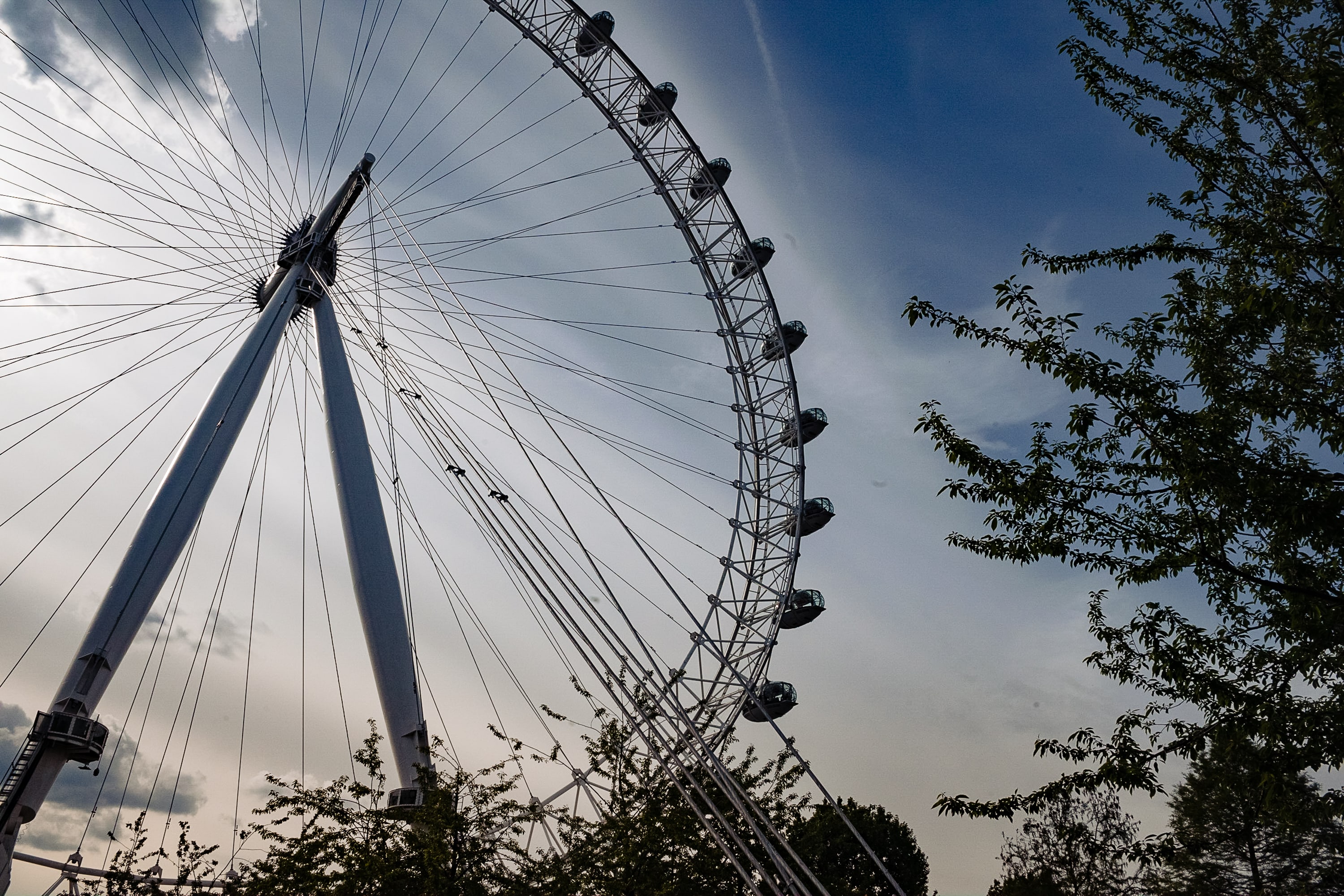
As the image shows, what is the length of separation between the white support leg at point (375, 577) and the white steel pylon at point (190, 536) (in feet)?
0.07

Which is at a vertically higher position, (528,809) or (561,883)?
(528,809)

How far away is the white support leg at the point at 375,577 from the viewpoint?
17562mm

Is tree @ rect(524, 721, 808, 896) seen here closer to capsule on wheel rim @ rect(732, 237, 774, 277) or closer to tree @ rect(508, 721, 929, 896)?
tree @ rect(508, 721, 929, 896)

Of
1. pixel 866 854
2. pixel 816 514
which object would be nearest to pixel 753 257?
pixel 816 514

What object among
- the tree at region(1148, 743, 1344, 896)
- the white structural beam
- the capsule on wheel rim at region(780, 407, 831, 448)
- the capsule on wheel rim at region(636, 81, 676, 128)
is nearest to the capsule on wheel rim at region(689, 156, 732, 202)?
the capsule on wheel rim at region(636, 81, 676, 128)

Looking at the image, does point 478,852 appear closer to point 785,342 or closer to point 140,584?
point 140,584

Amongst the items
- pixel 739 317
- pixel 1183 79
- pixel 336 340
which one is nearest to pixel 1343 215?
pixel 1183 79

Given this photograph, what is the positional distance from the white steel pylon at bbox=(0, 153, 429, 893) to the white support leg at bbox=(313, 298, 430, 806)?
2cm

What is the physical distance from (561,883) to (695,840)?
8.76ft

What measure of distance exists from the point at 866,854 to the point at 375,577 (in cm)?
2435

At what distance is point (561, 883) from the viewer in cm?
1568

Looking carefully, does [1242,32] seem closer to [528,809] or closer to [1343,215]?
[1343,215]

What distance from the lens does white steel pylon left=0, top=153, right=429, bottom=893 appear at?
51.1ft

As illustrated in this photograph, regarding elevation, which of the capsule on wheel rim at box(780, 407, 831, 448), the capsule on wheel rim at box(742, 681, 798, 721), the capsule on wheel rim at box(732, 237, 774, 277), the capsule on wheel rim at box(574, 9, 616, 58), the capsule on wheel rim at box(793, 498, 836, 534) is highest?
the capsule on wheel rim at box(574, 9, 616, 58)
